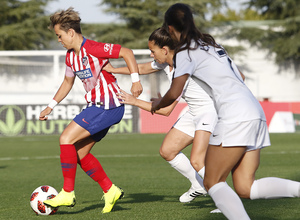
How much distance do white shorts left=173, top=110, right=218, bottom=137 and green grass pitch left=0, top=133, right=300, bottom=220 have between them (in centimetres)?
87

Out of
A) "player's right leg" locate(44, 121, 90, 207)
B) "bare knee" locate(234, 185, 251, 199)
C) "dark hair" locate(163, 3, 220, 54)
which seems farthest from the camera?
"player's right leg" locate(44, 121, 90, 207)

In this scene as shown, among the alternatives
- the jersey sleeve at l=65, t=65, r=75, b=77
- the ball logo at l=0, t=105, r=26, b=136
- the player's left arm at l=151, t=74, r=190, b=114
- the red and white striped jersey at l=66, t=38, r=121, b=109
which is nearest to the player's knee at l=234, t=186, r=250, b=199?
the player's left arm at l=151, t=74, r=190, b=114

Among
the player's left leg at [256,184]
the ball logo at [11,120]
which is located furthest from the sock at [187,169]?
the ball logo at [11,120]

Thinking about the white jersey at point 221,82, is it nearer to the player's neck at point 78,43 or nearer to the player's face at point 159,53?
the player's face at point 159,53

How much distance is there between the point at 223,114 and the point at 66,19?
2.42 m

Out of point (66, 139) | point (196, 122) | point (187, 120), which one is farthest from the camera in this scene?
point (187, 120)

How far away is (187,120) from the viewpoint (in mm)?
6445

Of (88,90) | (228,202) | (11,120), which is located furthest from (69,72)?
(11,120)

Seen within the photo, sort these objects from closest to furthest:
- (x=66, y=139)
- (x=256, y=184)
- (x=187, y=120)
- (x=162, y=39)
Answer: (x=256, y=184)
(x=162, y=39)
(x=66, y=139)
(x=187, y=120)

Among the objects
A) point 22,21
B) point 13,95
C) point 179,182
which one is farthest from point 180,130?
point 22,21

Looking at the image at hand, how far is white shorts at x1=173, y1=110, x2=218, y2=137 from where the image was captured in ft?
20.0

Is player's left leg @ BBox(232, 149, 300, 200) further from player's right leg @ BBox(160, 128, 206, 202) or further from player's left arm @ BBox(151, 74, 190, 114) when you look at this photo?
player's right leg @ BBox(160, 128, 206, 202)

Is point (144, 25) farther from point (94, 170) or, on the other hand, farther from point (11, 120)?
point (94, 170)

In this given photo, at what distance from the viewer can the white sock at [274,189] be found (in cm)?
427
